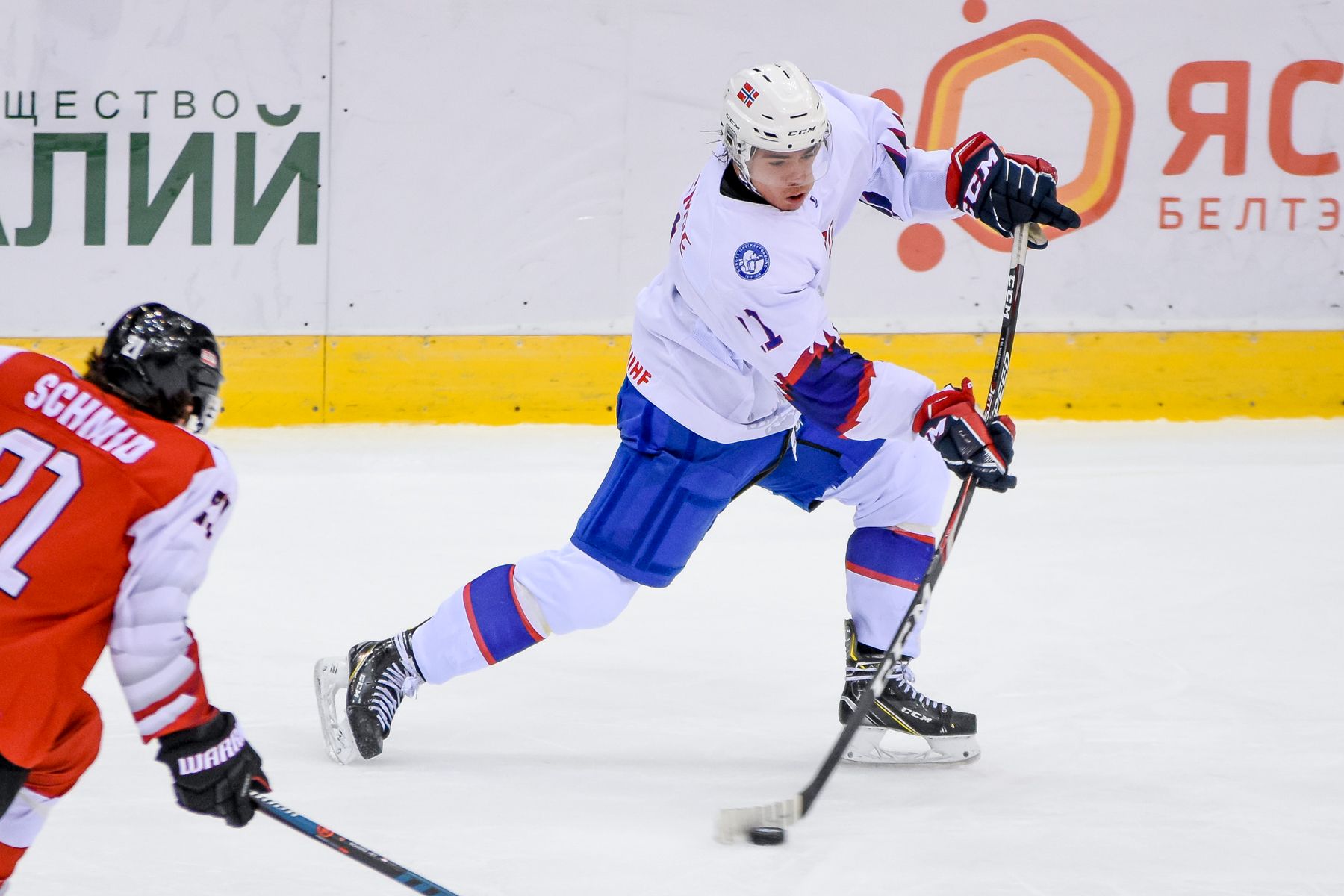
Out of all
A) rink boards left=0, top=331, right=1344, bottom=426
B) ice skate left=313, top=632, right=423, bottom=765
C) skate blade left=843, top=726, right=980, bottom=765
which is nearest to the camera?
ice skate left=313, top=632, right=423, bottom=765

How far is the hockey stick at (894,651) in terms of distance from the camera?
2041 mm

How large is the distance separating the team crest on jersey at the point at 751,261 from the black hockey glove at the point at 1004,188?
531 millimetres

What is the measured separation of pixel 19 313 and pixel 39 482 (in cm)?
367

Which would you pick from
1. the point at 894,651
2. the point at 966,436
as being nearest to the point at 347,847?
the point at 894,651

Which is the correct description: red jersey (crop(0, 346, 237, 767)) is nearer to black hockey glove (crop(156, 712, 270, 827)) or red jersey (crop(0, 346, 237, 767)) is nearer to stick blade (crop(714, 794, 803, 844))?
black hockey glove (crop(156, 712, 270, 827))

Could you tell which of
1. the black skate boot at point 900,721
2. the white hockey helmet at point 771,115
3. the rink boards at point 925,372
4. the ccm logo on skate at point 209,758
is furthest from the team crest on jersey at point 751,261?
the rink boards at point 925,372

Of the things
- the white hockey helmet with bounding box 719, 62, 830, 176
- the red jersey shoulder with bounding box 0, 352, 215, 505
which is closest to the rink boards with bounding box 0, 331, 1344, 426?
the white hockey helmet with bounding box 719, 62, 830, 176

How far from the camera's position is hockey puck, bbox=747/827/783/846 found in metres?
2.03

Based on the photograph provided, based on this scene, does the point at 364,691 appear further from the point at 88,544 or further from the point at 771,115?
the point at 771,115

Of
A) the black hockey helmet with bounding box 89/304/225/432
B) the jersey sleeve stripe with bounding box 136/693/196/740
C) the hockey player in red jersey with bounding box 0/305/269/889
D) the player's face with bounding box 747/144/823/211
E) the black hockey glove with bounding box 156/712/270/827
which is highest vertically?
the player's face with bounding box 747/144/823/211

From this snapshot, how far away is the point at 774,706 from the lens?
2721 millimetres

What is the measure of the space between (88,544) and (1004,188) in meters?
1.54

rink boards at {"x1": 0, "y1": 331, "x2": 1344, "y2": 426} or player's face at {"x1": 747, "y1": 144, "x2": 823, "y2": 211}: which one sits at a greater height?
player's face at {"x1": 747, "y1": 144, "x2": 823, "y2": 211}

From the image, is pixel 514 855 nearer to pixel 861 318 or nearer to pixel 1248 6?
pixel 861 318
